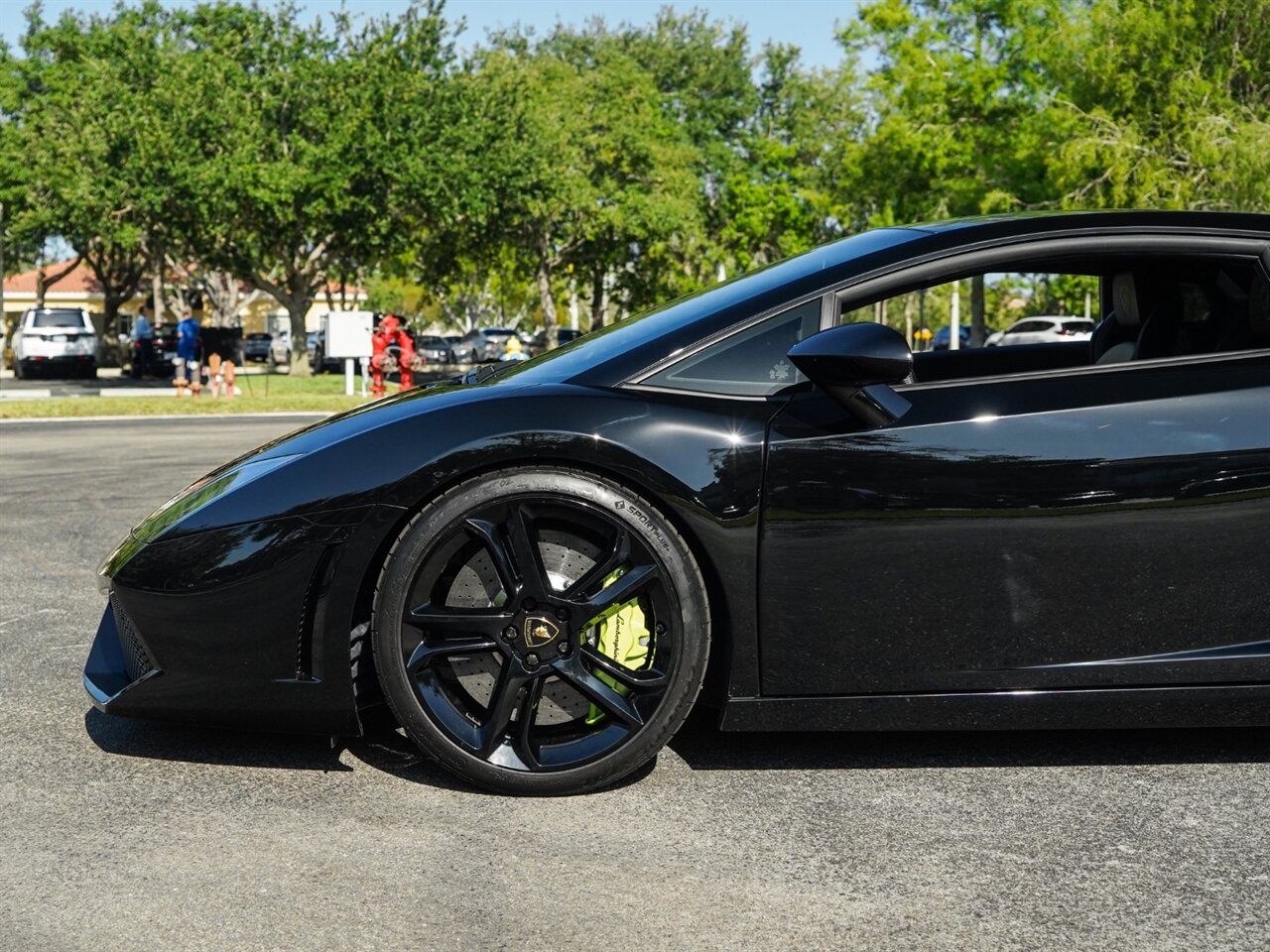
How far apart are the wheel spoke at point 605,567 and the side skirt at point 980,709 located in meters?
0.41

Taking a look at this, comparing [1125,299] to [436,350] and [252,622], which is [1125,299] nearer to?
[252,622]

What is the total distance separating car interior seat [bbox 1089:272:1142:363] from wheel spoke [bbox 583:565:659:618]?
136cm

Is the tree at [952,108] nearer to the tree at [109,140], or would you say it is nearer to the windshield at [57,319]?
the tree at [109,140]

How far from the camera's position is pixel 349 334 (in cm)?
2595

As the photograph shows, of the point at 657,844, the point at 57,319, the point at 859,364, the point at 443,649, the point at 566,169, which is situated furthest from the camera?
the point at 566,169

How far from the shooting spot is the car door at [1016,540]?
11.0 ft

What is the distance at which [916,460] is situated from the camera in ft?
11.1

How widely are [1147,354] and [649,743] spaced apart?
1615 mm

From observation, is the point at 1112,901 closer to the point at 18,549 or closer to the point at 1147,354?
the point at 1147,354

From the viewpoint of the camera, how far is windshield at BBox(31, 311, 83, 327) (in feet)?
120

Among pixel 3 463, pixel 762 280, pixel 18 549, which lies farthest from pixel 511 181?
pixel 762 280

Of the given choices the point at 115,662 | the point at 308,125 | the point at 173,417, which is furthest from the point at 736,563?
the point at 308,125

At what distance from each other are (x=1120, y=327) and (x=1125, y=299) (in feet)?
0.26

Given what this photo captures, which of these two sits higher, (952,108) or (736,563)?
→ (952,108)
